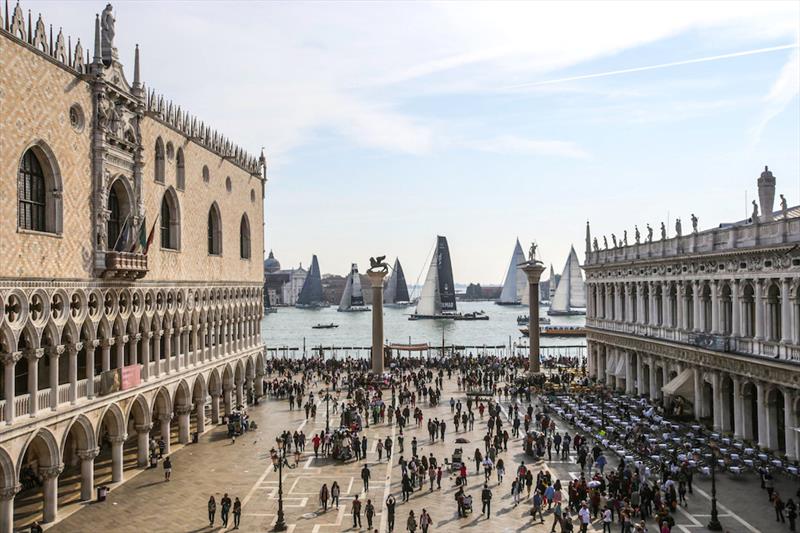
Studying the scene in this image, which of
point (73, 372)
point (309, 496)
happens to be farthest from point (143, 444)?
point (309, 496)

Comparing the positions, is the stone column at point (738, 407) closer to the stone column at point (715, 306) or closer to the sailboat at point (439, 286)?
the stone column at point (715, 306)

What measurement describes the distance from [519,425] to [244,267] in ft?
70.4

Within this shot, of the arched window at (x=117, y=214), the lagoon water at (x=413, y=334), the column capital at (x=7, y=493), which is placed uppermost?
the arched window at (x=117, y=214)

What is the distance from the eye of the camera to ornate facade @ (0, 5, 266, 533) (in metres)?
23.9

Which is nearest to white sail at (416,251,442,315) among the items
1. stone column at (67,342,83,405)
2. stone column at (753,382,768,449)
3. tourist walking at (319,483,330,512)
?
stone column at (753,382,768,449)

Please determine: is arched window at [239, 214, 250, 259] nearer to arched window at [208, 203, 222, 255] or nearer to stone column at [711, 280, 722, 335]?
arched window at [208, 203, 222, 255]

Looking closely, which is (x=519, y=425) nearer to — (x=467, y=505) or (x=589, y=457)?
(x=589, y=457)

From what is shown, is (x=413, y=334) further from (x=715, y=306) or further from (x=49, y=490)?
(x=49, y=490)

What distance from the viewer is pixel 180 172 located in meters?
38.9

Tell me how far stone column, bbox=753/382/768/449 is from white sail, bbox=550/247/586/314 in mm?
121706

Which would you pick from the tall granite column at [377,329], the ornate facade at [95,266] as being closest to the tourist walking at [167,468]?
the ornate facade at [95,266]

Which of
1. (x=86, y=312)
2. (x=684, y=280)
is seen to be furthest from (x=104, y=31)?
(x=684, y=280)

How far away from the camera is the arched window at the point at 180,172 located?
1519 inches

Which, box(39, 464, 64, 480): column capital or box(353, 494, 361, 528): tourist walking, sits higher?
box(39, 464, 64, 480): column capital
